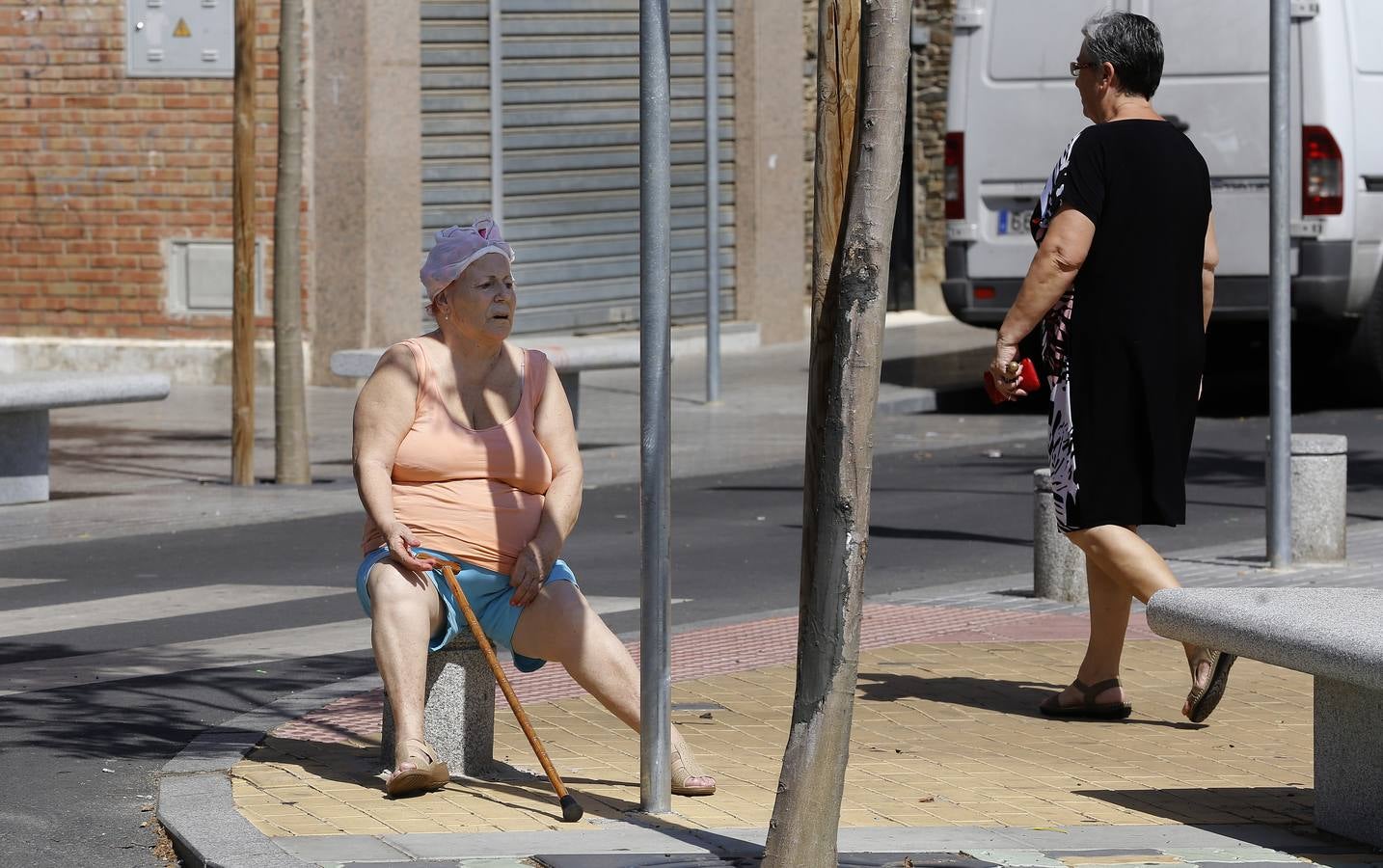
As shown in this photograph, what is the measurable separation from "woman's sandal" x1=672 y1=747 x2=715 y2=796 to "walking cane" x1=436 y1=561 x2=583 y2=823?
0.26 meters

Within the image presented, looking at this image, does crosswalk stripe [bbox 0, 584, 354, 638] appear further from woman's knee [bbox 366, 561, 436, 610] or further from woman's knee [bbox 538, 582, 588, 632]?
woman's knee [bbox 538, 582, 588, 632]

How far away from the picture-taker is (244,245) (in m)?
12.5

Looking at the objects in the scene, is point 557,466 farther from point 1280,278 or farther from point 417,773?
point 1280,278

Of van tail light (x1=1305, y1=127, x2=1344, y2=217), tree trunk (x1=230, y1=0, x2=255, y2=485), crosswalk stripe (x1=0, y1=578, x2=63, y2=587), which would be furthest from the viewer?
van tail light (x1=1305, y1=127, x2=1344, y2=217)

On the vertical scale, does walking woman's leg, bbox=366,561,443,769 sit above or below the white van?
below

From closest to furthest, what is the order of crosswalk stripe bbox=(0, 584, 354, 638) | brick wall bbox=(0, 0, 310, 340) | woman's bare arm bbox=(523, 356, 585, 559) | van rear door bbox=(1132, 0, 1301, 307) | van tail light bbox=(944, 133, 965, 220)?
1. woman's bare arm bbox=(523, 356, 585, 559)
2. crosswalk stripe bbox=(0, 584, 354, 638)
3. van rear door bbox=(1132, 0, 1301, 307)
4. van tail light bbox=(944, 133, 965, 220)
5. brick wall bbox=(0, 0, 310, 340)

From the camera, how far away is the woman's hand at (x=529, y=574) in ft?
18.5

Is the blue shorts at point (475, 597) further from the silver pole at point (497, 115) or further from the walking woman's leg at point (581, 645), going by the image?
the silver pole at point (497, 115)

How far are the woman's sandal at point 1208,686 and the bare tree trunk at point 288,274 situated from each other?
7.17m

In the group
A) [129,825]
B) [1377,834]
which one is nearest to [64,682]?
[129,825]

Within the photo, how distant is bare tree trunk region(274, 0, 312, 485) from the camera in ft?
41.1

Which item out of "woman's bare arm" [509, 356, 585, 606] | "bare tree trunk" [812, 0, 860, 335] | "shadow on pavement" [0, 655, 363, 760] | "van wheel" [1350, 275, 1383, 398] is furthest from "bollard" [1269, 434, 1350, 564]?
"van wheel" [1350, 275, 1383, 398]

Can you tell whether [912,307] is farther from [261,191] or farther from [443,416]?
[443,416]

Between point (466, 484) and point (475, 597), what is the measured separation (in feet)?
0.90
